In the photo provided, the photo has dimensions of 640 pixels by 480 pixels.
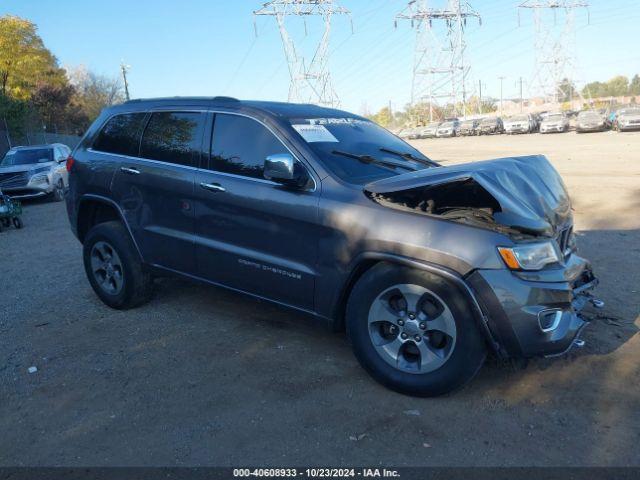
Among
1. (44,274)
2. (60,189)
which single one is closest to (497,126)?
(60,189)

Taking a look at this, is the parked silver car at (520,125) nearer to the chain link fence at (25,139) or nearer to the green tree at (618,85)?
the chain link fence at (25,139)

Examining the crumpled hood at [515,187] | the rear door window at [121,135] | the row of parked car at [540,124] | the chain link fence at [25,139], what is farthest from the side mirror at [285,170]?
the row of parked car at [540,124]

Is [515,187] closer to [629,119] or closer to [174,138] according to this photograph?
[174,138]

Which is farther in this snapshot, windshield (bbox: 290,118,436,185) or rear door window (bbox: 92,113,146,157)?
rear door window (bbox: 92,113,146,157)

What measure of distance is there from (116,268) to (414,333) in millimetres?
2996

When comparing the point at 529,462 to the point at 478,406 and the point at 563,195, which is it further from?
the point at 563,195

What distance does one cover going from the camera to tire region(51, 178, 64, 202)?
15.5 meters

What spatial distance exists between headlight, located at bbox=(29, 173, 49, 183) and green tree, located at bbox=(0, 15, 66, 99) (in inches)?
1095

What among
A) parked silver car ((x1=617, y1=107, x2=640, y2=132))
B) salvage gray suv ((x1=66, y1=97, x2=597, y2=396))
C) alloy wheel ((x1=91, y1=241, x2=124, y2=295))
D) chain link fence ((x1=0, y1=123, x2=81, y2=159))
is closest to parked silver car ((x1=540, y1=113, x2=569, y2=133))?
parked silver car ((x1=617, y1=107, x2=640, y2=132))

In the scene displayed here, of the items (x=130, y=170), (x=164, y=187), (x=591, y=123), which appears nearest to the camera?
(x=164, y=187)

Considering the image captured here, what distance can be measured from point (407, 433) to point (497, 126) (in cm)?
4981

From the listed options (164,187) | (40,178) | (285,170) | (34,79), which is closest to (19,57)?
(34,79)

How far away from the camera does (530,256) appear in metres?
3.25

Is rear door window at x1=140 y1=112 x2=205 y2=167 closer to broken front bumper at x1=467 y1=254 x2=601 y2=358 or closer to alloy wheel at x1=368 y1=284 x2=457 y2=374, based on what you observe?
alloy wheel at x1=368 y1=284 x2=457 y2=374
